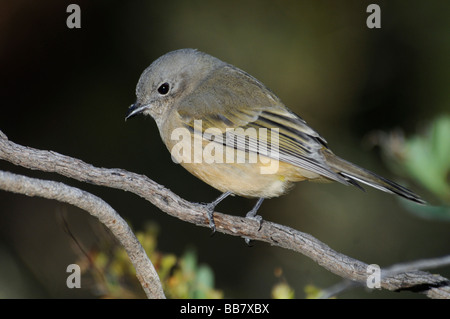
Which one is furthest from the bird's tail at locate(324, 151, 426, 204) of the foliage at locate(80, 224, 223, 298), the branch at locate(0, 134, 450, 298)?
the foliage at locate(80, 224, 223, 298)

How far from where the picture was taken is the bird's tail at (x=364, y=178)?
130 inches

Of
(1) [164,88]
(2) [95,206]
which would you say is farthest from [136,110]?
(2) [95,206]

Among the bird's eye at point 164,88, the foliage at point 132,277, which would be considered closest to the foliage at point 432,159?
the foliage at point 132,277

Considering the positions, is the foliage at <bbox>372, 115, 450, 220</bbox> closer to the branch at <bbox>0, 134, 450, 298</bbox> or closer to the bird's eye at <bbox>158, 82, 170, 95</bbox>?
the branch at <bbox>0, 134, 450, 298</bbox>

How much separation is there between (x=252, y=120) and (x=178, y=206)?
3.12ft

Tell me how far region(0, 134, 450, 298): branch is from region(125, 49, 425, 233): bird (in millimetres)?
246

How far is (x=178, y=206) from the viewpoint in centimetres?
332

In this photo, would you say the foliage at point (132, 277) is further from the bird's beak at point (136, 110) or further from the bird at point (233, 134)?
the bird's beak at point (136, 110)

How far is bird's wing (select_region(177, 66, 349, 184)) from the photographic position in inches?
144

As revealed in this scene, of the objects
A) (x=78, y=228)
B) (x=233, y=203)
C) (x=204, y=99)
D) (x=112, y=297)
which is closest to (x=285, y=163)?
(x=204, y=99)

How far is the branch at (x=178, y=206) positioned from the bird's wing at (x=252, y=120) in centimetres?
50

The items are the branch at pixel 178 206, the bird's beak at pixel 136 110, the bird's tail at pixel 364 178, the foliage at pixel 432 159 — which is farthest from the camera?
the bird's beak at pixel 136 110

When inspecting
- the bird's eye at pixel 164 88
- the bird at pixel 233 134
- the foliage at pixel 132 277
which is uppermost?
the bird's eye at pixel 164 88

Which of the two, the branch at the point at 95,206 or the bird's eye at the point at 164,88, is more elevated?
the bird's eye at the point at 164,88
